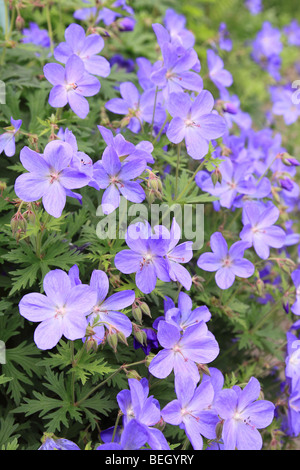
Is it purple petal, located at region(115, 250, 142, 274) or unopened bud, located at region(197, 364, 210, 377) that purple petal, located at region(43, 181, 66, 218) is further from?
unopened bud, located at region(197, 364, 210, 377)

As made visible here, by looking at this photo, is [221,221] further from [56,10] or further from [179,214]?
[56,10]

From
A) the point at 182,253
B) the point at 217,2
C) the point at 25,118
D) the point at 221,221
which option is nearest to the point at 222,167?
the point at 221,221

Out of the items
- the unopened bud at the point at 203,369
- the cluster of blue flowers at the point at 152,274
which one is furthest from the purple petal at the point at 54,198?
the unopened bud at the point at 203,369

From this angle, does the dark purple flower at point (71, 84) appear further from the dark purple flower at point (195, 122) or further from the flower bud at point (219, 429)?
the flower bud at point (219, 429)

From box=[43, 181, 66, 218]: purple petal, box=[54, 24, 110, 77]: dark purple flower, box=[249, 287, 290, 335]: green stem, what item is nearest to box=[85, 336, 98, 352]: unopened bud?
box=[43, 181, 66, 218]: purple petal

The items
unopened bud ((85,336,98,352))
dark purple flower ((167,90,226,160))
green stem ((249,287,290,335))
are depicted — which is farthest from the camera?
green stem ((249,287,290,335))

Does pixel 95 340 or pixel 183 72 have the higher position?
pixel 183 72

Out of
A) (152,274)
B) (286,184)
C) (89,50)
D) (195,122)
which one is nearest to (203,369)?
(152,274)
